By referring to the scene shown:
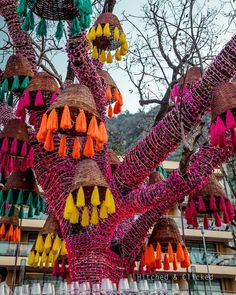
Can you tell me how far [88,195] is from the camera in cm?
490

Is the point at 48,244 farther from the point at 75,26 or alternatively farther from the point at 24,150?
the point at 75,26

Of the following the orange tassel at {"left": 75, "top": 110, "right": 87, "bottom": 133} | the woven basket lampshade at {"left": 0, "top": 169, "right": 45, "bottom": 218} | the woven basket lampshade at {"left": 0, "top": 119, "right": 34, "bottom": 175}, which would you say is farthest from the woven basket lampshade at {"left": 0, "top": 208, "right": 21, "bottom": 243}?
the orange tassel at {"left": 75, "top": 110, "right": 87, "bottom": 133}

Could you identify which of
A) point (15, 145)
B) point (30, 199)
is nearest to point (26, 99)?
point (15, 145)

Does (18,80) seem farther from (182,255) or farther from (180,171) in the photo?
(182,255)

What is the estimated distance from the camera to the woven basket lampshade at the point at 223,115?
13.9 feet

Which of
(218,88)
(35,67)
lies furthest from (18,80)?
(218,88)

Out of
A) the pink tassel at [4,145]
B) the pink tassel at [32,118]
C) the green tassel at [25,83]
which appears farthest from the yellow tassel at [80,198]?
the green tassel at [25,83]

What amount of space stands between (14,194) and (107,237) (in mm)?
1601

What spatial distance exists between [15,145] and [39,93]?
29.3 inches

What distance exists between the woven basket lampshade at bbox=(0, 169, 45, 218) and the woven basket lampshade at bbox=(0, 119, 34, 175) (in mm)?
494

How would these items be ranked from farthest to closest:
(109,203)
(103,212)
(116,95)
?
(116,95) → (103,212) → (109,203)

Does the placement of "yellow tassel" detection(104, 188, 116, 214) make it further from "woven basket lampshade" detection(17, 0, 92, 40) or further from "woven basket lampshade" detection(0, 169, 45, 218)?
"woven basket lampshade" detection(17, 0, 92, 40)

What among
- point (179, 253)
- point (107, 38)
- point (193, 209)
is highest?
point (107, 38)

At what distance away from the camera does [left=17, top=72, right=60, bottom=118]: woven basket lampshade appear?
5.27 m
